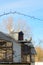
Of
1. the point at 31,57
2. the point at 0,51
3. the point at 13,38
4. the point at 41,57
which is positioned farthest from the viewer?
the point at 41,57

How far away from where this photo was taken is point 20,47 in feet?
62.5

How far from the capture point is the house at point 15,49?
58.1 feet

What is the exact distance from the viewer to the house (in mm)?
17703

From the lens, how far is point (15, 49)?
61.6 feet

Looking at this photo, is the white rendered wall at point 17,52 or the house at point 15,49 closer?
the house at point 15,49

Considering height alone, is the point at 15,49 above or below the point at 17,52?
above

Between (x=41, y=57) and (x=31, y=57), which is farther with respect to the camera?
(x=41, y=57)

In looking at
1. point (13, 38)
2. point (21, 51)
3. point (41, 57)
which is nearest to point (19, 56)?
point (21, 51)

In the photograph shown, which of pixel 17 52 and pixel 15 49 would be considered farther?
pixel 17 52

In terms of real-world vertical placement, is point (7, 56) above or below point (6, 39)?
below

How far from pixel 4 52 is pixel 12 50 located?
80cm

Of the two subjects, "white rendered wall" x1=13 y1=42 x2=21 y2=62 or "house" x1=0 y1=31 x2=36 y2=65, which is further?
"white rendered wall" x1=13 y1=42 x2=21 y2=62

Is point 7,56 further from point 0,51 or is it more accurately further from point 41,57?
point 41,57

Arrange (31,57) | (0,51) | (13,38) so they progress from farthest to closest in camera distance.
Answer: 1. (31,57)
2. (13,38)
3. (0,51)
